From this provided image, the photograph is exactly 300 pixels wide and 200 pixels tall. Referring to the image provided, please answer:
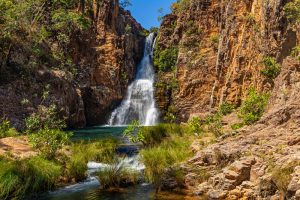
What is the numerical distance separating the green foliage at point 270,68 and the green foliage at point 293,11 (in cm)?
339

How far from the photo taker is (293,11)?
80.5 feet

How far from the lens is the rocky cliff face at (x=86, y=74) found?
1474 inches

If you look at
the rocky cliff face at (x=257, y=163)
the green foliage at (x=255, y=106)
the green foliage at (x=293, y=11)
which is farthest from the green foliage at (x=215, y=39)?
the rocky cliff face at (x=257, y=163)

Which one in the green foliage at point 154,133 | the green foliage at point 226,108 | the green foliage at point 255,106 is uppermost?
the green foliage at point 226,108

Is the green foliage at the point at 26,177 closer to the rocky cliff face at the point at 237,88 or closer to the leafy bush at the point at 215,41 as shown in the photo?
the rocky cliff face at the point at 237,88

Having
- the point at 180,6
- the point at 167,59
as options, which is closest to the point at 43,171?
the point at 167,59

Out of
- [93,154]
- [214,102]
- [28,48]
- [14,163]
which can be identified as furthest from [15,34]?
[14,163]

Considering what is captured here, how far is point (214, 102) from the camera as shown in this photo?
39094 millimetres

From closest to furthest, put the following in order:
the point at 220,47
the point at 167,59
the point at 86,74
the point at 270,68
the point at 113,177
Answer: the point at 113,177 < the point at 270,68 < the point at 220,47 < the point at 86,74 < the point at 167,59

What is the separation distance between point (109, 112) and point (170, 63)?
1172cm

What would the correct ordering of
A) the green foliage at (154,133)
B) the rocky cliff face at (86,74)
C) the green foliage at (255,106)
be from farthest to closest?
the rocky cliff face at (86,74) → the green foliage at (255,106) → the green foliage at (154,133)

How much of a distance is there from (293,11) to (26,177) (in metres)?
20.1

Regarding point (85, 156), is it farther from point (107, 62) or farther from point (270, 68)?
point (107, 62)

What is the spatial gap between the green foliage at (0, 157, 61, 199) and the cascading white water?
36.1 metres
